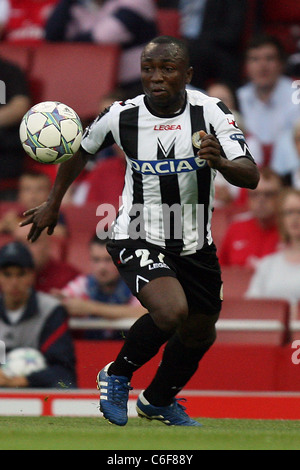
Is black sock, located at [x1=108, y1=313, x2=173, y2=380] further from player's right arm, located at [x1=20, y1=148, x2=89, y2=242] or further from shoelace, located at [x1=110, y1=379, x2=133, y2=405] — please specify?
player's right arm, located at [x1=20, y1=148, x2=89, y2=242]

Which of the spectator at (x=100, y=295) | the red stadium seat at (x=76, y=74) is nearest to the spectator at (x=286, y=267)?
the spectator at (x=100, y=295)

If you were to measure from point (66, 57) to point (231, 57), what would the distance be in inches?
69.7

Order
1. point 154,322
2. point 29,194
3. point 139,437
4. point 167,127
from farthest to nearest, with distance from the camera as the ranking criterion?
point 29,194, point 167,127, point 154,322, point 139,437

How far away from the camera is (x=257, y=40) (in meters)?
9.91

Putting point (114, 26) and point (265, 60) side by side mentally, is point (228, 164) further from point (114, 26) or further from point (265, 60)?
point (114, 26)

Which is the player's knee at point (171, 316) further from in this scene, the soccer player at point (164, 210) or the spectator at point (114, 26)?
the spectator at point (114, 26)

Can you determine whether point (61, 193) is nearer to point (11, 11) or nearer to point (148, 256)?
point (148, 256)

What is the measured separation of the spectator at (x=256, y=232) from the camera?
28.6 ft

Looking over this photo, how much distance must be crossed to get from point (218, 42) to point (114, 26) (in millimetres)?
1124

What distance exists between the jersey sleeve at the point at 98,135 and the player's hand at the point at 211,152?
2.68 feet

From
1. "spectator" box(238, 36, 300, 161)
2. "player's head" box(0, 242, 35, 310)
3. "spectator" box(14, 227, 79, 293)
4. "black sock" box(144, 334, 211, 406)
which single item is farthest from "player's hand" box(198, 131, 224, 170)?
"spectator" box(238, 36, 300, 161)

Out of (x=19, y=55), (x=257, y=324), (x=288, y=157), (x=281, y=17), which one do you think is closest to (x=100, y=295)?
(x=257, y=324)

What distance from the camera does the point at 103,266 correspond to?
8.04 m

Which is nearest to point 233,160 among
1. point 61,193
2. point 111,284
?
point 61,193
